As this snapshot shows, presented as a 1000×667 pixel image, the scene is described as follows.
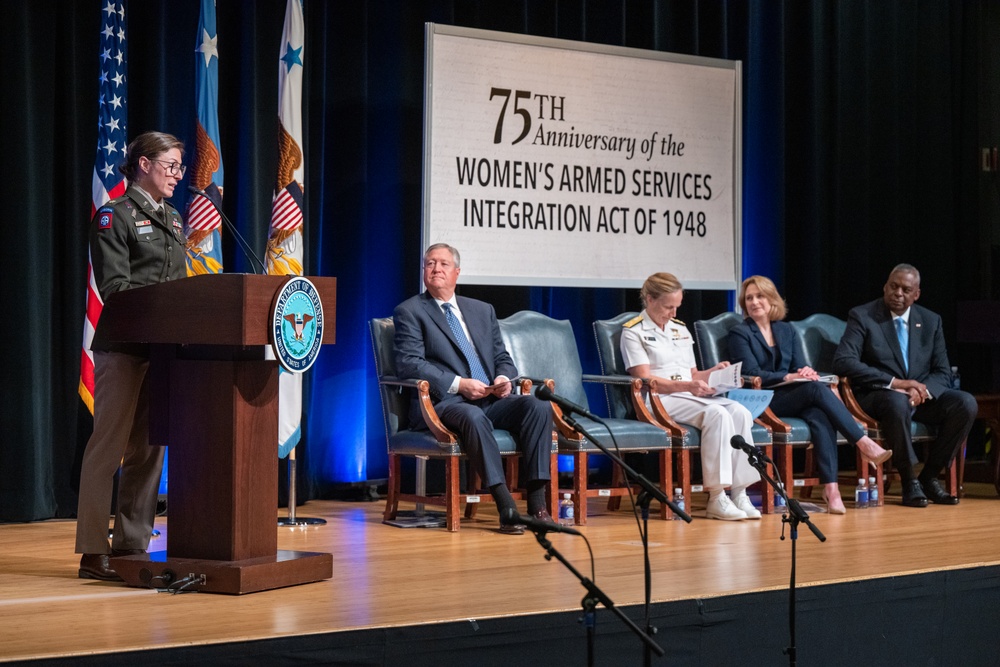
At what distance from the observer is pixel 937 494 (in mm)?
6199

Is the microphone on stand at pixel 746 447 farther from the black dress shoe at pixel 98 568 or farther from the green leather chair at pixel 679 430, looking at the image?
the green leather chair at pixel 679 430

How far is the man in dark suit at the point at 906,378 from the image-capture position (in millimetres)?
6133

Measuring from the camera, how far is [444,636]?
3.18 m

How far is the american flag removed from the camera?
5172 mm

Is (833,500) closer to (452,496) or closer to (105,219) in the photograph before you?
(452,496)

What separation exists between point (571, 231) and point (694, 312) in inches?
45.1

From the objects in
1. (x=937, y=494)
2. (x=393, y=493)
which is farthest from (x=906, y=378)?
(x=393, y=493)

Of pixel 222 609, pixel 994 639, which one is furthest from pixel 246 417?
pixel 994 639

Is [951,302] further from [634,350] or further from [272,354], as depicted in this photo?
[272,354]

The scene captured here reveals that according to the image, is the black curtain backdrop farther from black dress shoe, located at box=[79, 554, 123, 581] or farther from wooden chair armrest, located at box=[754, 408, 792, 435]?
black dress shoe, located at box=[79, 554, 123, 581]

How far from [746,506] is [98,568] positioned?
299 cm

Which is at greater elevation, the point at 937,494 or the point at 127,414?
the point at 127,414

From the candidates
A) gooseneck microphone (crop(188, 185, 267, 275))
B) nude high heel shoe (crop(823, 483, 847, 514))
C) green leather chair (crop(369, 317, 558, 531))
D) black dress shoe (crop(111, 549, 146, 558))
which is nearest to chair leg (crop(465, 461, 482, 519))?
green leather chair (crop(369, 317, 558, 531))

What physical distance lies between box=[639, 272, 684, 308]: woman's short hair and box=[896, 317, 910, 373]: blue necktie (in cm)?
133
